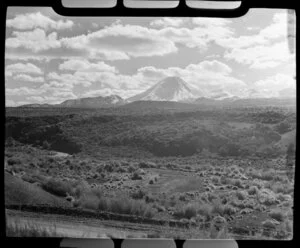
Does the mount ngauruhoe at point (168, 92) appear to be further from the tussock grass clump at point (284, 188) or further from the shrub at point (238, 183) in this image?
the tussock grass clump at point (284, 188)

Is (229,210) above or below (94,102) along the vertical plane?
below

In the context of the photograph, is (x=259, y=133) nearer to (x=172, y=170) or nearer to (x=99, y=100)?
(x=172, y=170)

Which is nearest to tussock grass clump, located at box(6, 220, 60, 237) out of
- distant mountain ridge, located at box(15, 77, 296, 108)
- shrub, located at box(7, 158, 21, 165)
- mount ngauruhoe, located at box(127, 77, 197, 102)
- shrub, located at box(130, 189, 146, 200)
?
shrub, located at box(7, 158, 21, 165)

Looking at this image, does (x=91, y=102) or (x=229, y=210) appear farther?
(x=91, y=102)

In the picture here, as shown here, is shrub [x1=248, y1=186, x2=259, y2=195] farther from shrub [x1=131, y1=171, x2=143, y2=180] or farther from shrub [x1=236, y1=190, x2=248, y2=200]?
shrub [x1=131, y1=171, x2=143, y2=180]

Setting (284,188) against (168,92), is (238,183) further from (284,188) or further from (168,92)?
(168,92)

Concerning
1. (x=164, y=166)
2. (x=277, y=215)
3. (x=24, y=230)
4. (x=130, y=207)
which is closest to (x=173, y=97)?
(x=164, y=166)
